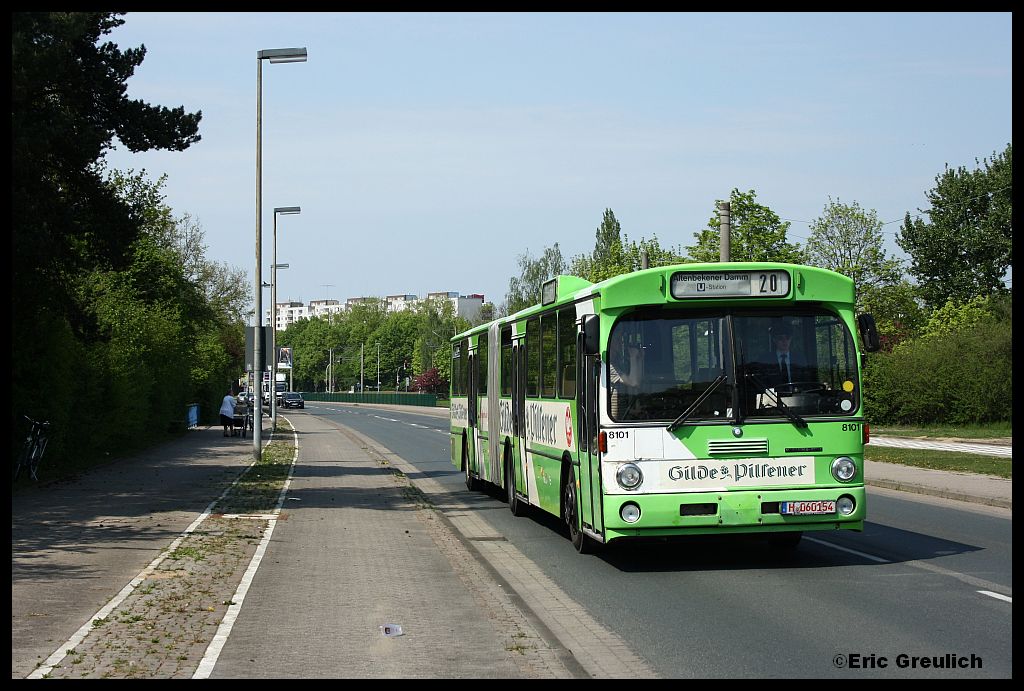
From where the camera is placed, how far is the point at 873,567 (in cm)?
1225

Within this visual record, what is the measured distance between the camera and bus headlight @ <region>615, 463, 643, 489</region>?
11844 mm

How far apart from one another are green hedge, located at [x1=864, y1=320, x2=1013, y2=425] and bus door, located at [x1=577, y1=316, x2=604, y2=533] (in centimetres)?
3578

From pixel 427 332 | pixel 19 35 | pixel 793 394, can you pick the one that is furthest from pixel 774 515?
pixel 427 332

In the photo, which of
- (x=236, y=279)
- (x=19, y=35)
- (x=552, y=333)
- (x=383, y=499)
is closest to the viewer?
(x=552, y=333)

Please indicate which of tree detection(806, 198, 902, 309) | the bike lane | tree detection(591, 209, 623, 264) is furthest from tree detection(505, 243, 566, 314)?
the bike lane

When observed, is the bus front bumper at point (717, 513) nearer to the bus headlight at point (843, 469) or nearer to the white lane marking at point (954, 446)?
the bus headlight at point (843, 469)

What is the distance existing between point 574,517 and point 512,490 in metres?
4.59

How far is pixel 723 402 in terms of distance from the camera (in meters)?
12.0

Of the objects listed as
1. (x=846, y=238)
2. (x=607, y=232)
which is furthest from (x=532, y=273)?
(x=846, y=238)

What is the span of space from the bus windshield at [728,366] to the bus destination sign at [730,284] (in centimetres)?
17

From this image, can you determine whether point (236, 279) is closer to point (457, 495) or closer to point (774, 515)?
point (457, 495)

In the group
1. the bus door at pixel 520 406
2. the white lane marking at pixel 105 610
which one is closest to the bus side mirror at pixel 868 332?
the bus door at pixel 520 406

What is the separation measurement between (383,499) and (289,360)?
4650 cm

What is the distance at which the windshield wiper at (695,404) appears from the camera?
11.9m
